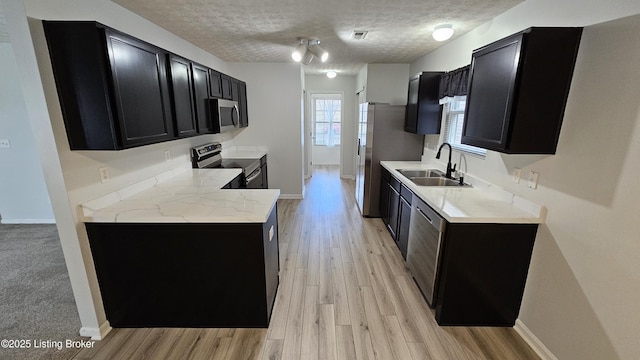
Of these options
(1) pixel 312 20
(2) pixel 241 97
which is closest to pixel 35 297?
(2) pixel 241 97

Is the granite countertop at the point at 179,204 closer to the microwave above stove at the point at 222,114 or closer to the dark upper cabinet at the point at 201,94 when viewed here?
the dark upper cabinet at the point at 201,94

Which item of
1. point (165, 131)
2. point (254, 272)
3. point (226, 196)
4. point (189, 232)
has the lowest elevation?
point (254, 272)

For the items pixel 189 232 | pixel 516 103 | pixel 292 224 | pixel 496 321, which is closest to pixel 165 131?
pixel 189 232

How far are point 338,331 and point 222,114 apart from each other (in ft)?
8.78

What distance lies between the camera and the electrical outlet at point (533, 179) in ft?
6.20

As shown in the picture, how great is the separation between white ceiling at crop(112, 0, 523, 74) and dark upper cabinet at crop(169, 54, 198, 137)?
17.0 inches

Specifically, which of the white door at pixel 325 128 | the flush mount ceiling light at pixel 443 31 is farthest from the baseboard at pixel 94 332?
the white door at pixel 325 128

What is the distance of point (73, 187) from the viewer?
5.66 ft

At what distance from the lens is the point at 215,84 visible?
10.6 ft

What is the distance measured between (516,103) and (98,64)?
255 centimetres

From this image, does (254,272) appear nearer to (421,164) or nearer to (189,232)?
(189,232)

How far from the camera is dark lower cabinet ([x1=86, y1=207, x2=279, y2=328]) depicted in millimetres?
1842

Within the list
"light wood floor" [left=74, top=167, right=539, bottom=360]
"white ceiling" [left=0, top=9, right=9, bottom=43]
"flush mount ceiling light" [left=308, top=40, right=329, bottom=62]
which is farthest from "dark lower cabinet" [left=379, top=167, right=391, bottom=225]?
"white ceiling" [left=0, top=9, right=9, bottom=43]

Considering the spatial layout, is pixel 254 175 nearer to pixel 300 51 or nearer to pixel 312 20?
pixel 300 51
